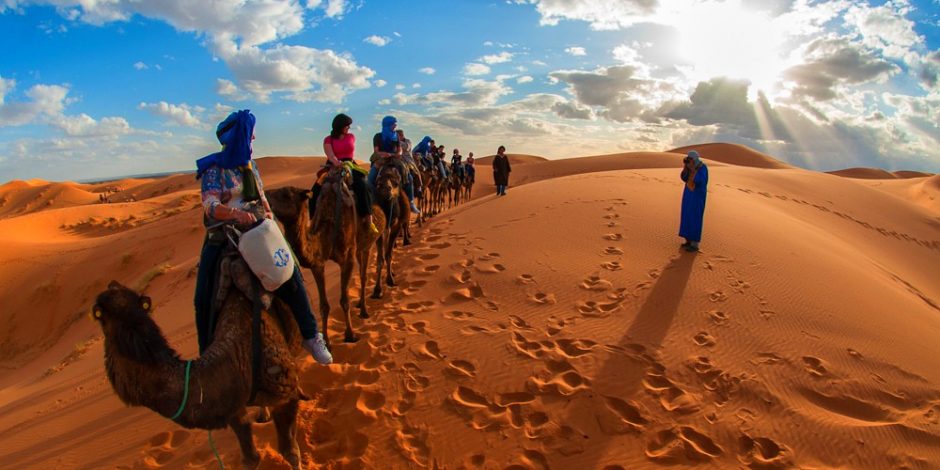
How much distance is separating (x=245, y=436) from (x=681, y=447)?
11.6 feet

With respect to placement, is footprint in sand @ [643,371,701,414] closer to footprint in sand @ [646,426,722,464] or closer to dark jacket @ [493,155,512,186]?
footprint in sand @ [646,426,722,464]

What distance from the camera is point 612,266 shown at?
8414mm

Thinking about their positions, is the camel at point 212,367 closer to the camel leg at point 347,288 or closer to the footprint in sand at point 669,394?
the camel leg at point 347,288

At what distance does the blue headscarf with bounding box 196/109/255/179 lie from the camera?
340 cm

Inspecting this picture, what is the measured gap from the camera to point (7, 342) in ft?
40.9

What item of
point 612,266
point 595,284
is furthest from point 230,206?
point 612,266

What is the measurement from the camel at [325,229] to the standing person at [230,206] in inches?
38.1

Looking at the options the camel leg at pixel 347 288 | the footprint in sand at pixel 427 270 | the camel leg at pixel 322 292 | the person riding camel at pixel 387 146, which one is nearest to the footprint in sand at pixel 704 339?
the camel leg at pixel 347 288

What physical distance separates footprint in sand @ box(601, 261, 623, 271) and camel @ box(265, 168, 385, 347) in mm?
4171

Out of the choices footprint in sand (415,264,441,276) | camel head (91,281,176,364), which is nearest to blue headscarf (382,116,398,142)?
footprint in sand (415,264,441,276)

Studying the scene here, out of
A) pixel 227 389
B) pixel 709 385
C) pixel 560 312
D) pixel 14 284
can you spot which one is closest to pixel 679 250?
pixel 560 312

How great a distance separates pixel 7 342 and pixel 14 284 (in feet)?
10.5

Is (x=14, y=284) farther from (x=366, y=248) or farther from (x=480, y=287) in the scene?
(x=480, y=287)

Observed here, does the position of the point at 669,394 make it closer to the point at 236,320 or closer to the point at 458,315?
the point at 458,315
